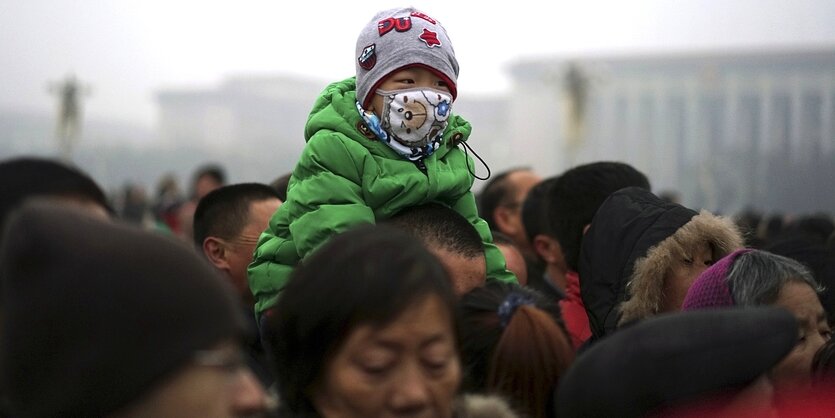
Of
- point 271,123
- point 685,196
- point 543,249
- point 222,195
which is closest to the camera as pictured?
point 222,195

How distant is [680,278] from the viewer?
3057mm

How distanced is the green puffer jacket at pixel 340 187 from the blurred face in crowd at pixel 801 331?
2.26ft

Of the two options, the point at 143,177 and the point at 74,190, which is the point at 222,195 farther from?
the point at 143,177

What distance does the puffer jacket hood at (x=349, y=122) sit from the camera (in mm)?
2854

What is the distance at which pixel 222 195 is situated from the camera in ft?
13.0

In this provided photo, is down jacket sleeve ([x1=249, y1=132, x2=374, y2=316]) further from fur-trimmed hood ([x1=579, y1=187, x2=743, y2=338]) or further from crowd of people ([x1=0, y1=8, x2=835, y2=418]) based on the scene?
fur-trimmed hood ([x1=579, y1=187, x2=743, y2=338])

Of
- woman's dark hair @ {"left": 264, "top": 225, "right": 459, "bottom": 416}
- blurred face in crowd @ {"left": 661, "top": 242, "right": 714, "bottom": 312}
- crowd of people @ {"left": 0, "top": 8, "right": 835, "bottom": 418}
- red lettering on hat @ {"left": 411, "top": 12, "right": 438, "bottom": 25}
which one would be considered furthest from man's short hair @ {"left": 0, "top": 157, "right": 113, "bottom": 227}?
blurred face in crowd @ {"left": 661, "top": 242, "right": 714, "bottom": 312}

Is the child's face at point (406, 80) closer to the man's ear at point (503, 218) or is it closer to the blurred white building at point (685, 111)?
the man's ear at point (503, 218)

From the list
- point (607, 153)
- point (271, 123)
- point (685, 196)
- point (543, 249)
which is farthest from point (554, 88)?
point (543, 249)

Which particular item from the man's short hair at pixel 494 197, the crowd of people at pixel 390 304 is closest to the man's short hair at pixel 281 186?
the crowd of people at pixel 390 304

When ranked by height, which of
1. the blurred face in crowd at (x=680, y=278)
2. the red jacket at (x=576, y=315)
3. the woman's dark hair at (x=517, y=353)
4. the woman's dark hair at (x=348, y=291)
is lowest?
the red jacket at (x=576, y=315)

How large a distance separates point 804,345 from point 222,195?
197 cm

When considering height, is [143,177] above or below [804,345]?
below

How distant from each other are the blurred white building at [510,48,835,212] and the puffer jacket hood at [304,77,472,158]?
53.4 metres
